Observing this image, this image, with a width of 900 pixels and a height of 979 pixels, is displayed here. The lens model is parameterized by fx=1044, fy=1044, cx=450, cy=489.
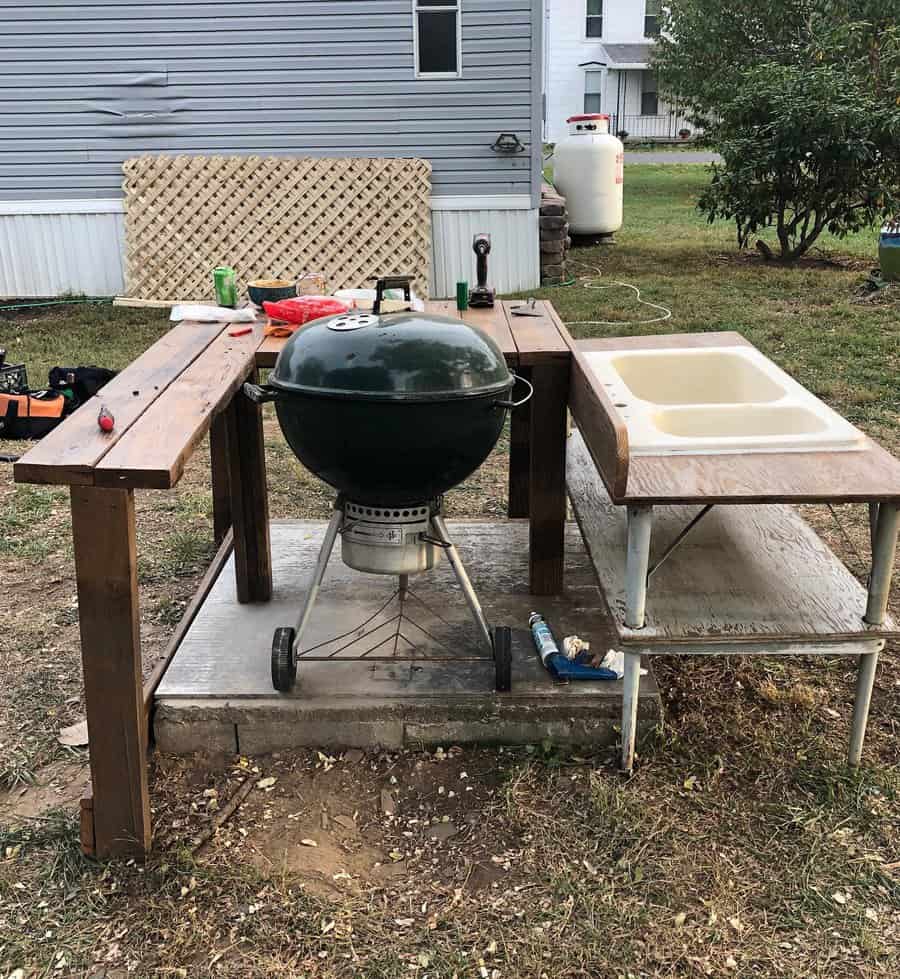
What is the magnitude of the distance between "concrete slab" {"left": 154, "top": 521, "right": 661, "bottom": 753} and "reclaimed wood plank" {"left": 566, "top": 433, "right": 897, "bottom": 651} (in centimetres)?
30

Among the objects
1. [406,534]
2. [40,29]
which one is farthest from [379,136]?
[406,534]

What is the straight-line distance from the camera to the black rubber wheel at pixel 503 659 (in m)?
2.81

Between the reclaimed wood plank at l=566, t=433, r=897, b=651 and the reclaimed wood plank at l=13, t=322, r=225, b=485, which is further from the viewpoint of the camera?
the reclaimed wood plank at l=566, t=433, r=897, b=651

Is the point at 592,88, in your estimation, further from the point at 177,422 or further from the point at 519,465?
the point at 177,422

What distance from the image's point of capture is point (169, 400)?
263 cm

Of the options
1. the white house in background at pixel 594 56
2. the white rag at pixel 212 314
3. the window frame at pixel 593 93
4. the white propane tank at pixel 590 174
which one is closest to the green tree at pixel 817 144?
the white propane tank at pixel 590 174

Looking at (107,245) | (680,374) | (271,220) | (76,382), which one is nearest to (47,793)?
(680,374)

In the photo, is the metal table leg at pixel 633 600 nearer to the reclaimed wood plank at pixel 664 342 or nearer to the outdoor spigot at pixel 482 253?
the reclaimed wood plank at pixel 664 342

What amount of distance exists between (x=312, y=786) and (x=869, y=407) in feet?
14.9

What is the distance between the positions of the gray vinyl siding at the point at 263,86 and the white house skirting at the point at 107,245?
227 millimetres

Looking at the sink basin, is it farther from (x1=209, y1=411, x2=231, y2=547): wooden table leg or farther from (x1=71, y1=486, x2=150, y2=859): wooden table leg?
(x1=71, y1=486, x2=150, y2=859): wooden table leg

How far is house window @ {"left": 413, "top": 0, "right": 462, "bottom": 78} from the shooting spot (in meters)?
9.12

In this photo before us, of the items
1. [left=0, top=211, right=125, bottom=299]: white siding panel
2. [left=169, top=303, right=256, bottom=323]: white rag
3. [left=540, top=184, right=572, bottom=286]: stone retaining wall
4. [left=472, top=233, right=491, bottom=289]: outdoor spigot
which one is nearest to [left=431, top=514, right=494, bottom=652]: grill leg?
[left=169, top=303, right=256, bottom=323]: white rag

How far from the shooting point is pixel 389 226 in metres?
9.54
